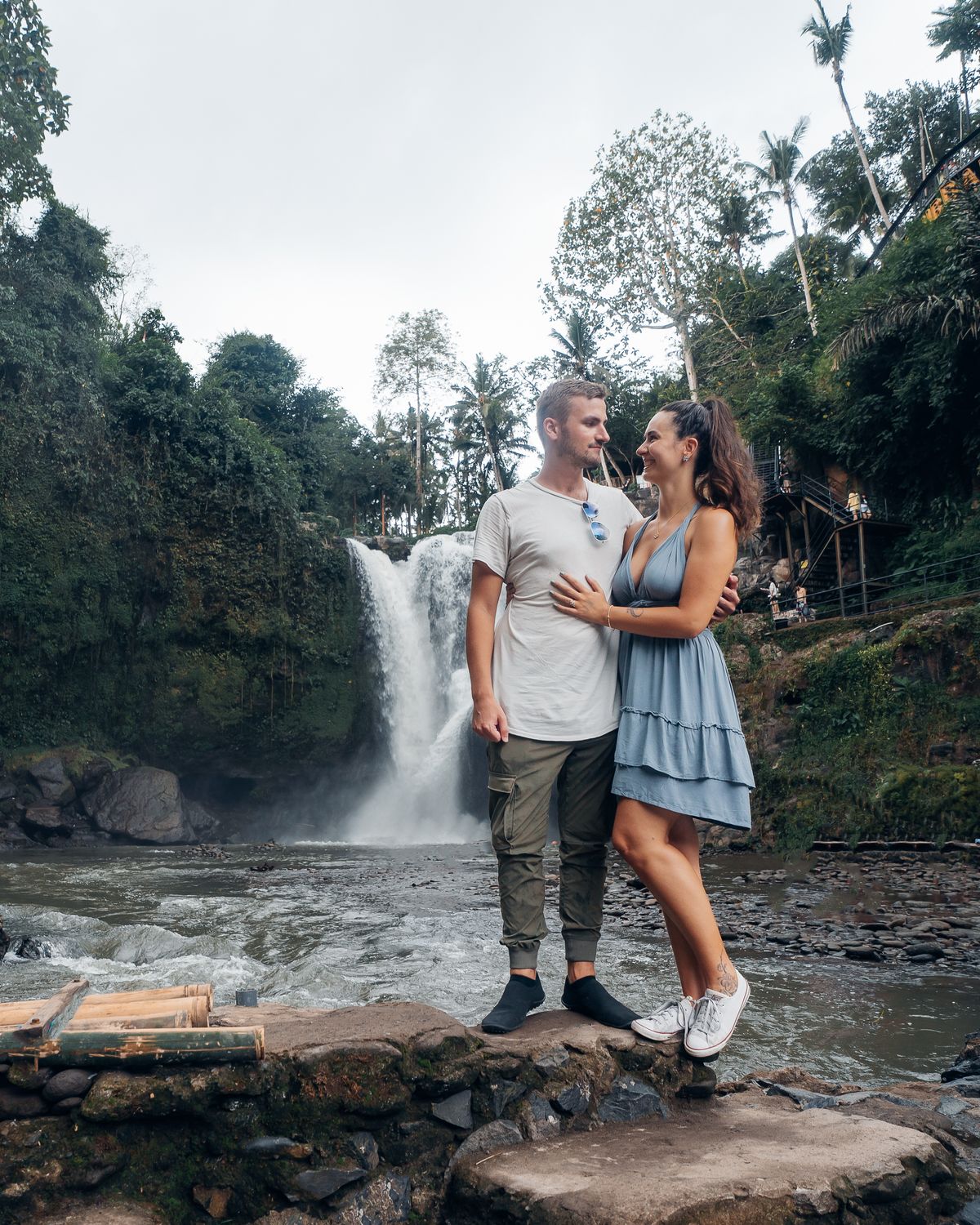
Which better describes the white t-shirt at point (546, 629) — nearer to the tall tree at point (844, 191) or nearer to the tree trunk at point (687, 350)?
the tree trunk at point (687, 350)

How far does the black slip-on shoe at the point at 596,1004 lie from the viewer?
8.57 feet

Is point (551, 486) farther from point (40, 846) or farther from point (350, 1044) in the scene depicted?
point (40, 846)

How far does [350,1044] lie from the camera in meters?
2.25

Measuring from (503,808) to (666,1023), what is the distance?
74cm

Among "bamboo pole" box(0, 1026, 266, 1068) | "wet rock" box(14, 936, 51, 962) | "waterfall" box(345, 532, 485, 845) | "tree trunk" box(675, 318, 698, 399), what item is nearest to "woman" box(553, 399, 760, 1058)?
"bamboo pole" box(0, 1026, 266, 1068)

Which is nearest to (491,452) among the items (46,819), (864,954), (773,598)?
(773,598)

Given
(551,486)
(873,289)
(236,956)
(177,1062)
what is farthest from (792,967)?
(873,289)

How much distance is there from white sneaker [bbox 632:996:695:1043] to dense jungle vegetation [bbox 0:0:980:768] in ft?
51.1

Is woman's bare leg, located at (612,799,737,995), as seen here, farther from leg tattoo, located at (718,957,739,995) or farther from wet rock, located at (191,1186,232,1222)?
wet rock, located at (191,1186,232,1222)

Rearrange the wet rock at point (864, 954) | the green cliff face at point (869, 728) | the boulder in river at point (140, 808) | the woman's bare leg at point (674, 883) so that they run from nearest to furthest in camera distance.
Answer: the woman's bare leg at point (674, 883), the wet rock at point (864, 954), the green cliff face at point (869, 728), the boulder in river at point (140, 808)

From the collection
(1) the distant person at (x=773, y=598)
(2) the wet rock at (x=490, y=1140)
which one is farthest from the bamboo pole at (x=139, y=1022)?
(1) the distant person at (x=773, y=598)

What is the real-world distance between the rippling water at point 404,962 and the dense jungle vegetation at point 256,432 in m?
9.06

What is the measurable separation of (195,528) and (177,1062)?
66.0 ft

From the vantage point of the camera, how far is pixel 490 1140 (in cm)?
222
